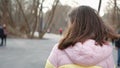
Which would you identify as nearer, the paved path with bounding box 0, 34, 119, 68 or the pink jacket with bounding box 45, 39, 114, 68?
the pink jacket with bounding box 45, 39, 114, 68

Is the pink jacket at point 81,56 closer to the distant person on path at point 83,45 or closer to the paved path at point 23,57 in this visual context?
the distant person on path at point 83,45

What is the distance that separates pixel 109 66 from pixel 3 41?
27712 millimetres

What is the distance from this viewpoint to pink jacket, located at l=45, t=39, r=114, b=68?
11.0 feet

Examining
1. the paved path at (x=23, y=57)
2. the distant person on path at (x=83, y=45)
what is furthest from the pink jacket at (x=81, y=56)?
the paved path at (x=23, y=57)

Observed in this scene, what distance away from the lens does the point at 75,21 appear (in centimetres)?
345

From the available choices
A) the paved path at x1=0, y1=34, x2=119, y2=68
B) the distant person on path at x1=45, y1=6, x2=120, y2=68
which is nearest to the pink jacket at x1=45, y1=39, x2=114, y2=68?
the distant person on path at x1=45, y1=6, x2=120, y2=68

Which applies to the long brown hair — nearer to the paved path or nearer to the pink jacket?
the pink jacket

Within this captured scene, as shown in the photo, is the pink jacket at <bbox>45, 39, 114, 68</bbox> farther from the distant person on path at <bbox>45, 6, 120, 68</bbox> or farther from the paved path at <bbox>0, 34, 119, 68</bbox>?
the paved path at <bbox>0, 34, 119, 68</bbox>

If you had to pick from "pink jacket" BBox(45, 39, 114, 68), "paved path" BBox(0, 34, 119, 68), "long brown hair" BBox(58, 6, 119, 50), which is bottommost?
"paved path" BBox(0, 34, 119, 68)

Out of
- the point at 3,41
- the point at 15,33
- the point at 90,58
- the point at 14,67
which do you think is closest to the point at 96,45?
the point at 90,58

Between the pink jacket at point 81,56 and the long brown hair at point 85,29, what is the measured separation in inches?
1.7

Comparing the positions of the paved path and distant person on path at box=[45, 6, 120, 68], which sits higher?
distant person on path at box=[45, 6, 120, 68]

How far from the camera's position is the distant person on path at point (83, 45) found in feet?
11.1

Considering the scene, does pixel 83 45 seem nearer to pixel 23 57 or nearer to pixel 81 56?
pixel 81 56
